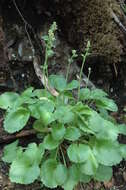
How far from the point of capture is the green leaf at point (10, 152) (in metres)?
2.16

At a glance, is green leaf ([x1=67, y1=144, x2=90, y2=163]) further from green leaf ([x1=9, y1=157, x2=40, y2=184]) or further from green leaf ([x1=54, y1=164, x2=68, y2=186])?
green leaf ([x1=9, y1=157, x2=40, y2=184])

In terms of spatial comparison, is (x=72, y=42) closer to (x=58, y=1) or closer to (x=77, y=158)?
(x=58, y=1)

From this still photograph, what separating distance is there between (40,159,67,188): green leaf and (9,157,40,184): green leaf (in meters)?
0.05

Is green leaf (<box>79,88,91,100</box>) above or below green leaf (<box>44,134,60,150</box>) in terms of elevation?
above

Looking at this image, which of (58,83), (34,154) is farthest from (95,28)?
(34,154)

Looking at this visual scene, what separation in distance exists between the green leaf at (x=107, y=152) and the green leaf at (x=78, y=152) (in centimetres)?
7

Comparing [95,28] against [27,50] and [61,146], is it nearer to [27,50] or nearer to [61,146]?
[27,50]

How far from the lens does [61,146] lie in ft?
7.36

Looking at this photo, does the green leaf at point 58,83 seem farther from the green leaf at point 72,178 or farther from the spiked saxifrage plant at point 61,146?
the green leaf at point 72,178

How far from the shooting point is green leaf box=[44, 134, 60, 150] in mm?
2059

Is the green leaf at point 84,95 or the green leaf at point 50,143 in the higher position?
the green leaf at point 84,95

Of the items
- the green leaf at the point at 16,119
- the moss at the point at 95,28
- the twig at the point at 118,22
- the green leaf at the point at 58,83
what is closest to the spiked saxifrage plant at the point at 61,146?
the green leaf at the point at 16,119

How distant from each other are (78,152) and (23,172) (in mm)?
327

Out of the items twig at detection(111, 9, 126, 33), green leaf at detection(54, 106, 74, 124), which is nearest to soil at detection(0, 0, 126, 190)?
twig at detection(111, 9, 126, 33)
